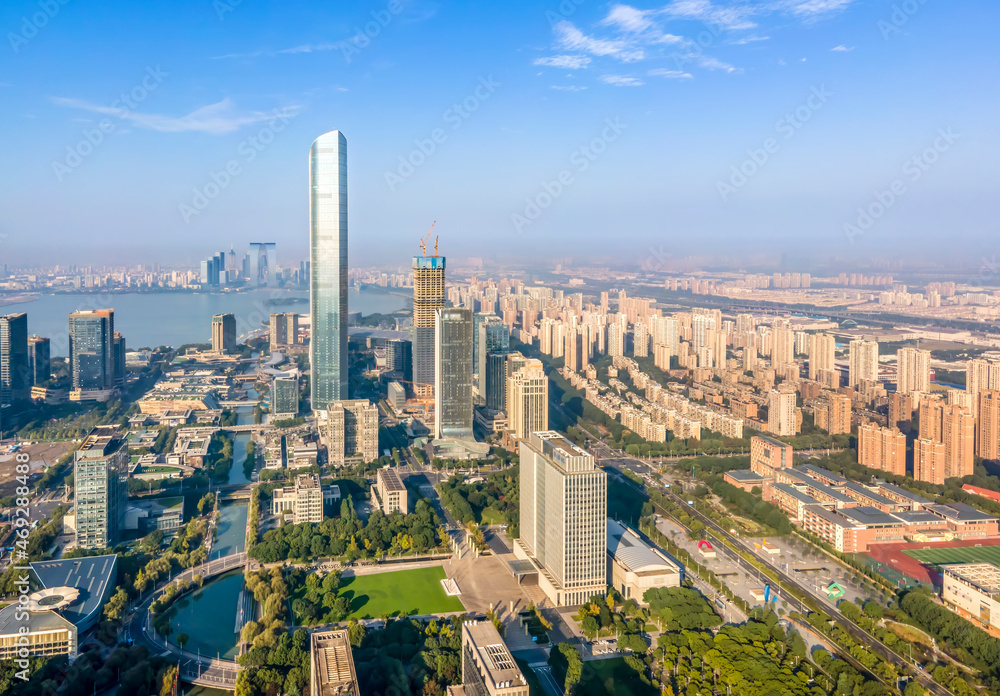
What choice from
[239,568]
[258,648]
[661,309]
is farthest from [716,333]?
[258,648]

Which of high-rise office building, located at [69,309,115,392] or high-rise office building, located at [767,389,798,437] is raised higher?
high-rise office building, located at [69,309,115,392]

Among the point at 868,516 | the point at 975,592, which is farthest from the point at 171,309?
the point at 975,592

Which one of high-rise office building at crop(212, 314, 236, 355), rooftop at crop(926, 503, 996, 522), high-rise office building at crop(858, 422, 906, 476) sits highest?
high-rise office building at crop(212, 314, 236, 355)

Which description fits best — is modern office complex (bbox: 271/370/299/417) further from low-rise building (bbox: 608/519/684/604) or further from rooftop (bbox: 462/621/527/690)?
rooftop (bbox: 462/621/527/690)

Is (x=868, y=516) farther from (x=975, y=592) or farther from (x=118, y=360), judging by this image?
(x=118, y=360)

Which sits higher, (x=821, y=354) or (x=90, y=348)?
(x=90, y=348)

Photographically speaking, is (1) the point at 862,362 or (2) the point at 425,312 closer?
(2) the point at 425,312

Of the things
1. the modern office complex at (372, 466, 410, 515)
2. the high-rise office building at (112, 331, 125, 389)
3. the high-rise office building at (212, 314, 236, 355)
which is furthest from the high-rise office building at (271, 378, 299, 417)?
the high-rise office building at (212, 314, 236, 355)

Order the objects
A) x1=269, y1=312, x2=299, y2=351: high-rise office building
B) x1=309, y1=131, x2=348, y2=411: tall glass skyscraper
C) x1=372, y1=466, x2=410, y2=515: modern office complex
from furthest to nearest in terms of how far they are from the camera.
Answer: x1=269, y1=312, x2=299, y2=351: high-rise office building
x1=309, y1=131, x2=348, y2=411: tall glass skyscraper
x1=372, y1=466, x2=410, y2=515: modern office complex
